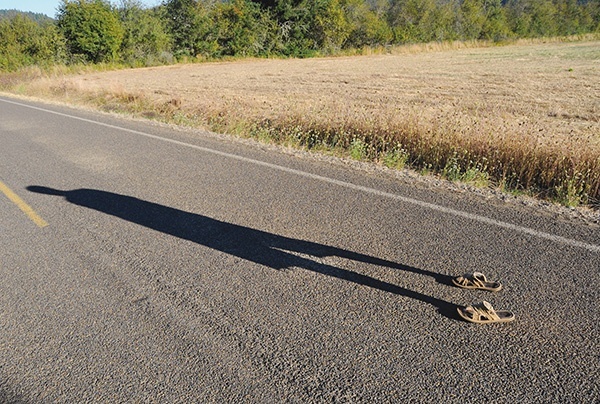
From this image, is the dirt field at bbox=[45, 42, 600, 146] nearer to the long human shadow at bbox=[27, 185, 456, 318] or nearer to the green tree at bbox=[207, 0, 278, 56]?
the long human shadow at bbox=[27, 185, 456, 318]

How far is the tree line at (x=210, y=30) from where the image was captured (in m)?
40.3

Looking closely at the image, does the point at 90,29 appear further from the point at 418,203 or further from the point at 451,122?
the point at 418,203

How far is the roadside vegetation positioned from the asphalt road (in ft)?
4.30

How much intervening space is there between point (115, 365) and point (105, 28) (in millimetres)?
44464

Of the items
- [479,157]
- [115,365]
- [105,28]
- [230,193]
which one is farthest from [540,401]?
[105,28]

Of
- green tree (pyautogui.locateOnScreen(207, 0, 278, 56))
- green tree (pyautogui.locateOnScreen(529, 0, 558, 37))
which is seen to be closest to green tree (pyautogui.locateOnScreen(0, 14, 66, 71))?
green tree (pyautogui.locateOnScreen(207, 0, 278, 56))

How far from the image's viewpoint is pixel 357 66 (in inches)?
1353

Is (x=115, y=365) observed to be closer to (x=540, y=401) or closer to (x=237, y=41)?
(x=540, y=401)

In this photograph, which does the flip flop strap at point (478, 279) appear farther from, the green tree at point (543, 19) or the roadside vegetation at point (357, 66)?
the green tree at point (543, 19)

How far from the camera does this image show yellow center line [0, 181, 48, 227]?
479cm

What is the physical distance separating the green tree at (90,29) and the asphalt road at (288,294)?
40.0m

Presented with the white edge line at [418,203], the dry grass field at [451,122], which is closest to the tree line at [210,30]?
the dry grass field at [451,122]

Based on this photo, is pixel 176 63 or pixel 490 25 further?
pixel 490 25

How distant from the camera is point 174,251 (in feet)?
13.1
